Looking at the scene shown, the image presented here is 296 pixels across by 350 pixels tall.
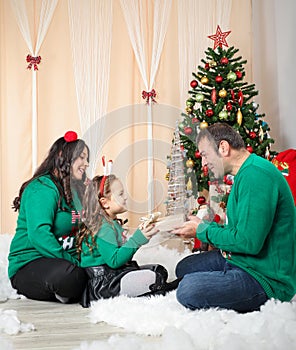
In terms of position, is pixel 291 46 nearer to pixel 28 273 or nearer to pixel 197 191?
pixel 197 191

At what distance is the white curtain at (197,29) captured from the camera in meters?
Answer: 4.66

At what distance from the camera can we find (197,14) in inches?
185

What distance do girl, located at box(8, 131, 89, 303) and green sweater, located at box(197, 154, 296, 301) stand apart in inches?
29.5

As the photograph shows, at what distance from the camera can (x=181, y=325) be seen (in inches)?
80.3

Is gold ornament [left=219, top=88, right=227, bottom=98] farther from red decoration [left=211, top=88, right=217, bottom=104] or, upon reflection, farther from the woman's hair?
the woman's hair

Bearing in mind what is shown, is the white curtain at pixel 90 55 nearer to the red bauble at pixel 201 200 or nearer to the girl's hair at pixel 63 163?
the girl's hair at pixel 63 163

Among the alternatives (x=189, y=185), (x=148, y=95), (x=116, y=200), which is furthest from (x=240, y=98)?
(x=116, y=200)

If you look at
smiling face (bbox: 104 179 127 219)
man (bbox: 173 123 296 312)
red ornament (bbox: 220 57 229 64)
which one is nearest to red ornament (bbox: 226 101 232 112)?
red ornament (bbox: 220 57 229 64)

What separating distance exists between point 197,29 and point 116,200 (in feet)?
8.90

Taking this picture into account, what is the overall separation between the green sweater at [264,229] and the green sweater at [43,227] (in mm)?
836

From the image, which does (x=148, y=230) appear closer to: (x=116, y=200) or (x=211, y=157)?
(x=116, y=200)

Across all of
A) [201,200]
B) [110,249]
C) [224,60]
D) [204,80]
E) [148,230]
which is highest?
[224,60]

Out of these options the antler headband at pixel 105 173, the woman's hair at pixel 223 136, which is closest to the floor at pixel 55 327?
the antler headband at pixel 105 173

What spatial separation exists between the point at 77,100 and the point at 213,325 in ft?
9.86
